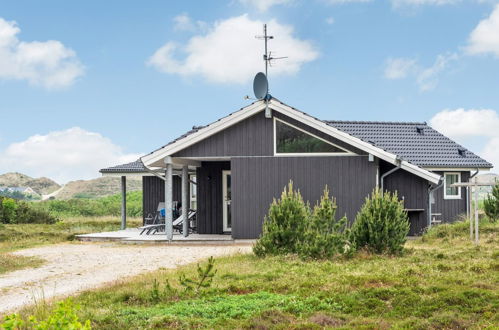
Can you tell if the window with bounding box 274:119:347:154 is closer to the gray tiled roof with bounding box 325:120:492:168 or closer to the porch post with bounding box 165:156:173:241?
the porch post with bounding box 165:156:173:241

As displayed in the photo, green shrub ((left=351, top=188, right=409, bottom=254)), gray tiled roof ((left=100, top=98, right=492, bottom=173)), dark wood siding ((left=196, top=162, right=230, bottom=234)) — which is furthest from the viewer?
gray tiled roof ((left=100, top=98, right=492, bottom=173))

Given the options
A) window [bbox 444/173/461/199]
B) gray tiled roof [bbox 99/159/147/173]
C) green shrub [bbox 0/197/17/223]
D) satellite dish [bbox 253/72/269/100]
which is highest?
satellite dish [bbox 253/72/269/100]

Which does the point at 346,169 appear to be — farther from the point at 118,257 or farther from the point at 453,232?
the point at 118,257

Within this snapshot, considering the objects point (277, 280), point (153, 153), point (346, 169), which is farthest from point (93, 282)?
point (346, 169)

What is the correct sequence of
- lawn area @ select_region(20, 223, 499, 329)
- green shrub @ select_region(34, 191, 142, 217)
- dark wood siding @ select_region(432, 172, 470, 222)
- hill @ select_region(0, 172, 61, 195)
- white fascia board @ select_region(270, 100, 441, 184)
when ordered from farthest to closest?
hill @ select_region(0, 172, 61, 195), green shrub @ select_region(34, 191, 142, 217), dark wood siding @ select_region(432, 172, 470, 222), white fascia board @ select_region(270, 100, 441, 184), lawn area @ select_region(20, 223, 499, 329)

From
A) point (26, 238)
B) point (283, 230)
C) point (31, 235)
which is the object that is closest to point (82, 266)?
point (283, 230)

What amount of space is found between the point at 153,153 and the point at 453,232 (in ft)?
29.6

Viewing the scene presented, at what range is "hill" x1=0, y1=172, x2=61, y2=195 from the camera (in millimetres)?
93062

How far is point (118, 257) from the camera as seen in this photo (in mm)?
15172

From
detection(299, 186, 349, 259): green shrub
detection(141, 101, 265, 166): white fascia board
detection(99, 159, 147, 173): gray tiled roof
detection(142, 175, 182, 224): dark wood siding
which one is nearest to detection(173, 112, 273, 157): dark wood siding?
detection(141, 101, 265, 166): white fascia board

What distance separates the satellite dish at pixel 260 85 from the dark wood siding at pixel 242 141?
57cm

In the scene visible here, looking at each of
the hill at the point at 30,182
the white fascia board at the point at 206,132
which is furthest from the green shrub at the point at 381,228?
the hill at the point at 30,182

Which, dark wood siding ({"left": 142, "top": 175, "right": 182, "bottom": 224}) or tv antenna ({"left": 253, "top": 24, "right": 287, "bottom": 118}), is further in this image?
dark wood siding ({"left": 142, "top": 175, "right": 182, "bottom": 224})

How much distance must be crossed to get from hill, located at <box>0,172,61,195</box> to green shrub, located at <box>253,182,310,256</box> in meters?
84.8
